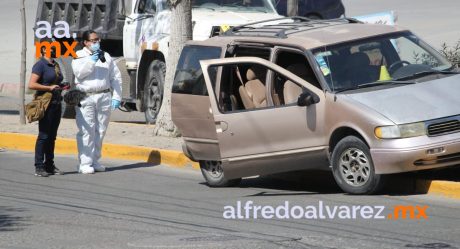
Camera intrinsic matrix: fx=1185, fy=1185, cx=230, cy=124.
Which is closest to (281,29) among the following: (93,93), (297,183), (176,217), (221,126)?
(221,126)

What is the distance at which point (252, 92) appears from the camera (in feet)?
42.8


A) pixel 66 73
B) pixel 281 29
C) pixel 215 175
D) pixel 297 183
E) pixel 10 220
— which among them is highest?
pixel 281 29

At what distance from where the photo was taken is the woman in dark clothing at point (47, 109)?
Answer: 47.2 feet

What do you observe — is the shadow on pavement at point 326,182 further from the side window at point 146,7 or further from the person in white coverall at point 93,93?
the side window at point 146,7

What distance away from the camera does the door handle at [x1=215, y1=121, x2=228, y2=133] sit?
41.6ft

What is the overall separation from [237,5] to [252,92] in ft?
22.1

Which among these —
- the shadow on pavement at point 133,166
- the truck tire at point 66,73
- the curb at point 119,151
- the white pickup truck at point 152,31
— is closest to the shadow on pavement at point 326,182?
the curb at point 119,151

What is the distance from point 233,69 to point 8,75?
61.5 ft

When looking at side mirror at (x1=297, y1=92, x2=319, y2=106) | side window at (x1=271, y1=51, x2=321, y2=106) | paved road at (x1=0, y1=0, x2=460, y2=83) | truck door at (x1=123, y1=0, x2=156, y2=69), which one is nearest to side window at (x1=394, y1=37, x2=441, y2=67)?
side window at (x1=271, y1=51, x2=321, y2=106)

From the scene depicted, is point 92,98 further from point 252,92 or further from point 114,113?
point 114,113

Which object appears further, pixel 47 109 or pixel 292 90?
pixel 47 109

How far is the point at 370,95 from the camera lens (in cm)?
1185

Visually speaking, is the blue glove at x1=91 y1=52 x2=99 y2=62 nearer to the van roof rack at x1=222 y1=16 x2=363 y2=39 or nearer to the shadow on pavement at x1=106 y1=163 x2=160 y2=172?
the shadow on pavement at x1=106 y1=163 x2=160 y2=172

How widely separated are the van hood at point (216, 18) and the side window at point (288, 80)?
17.4 ft
